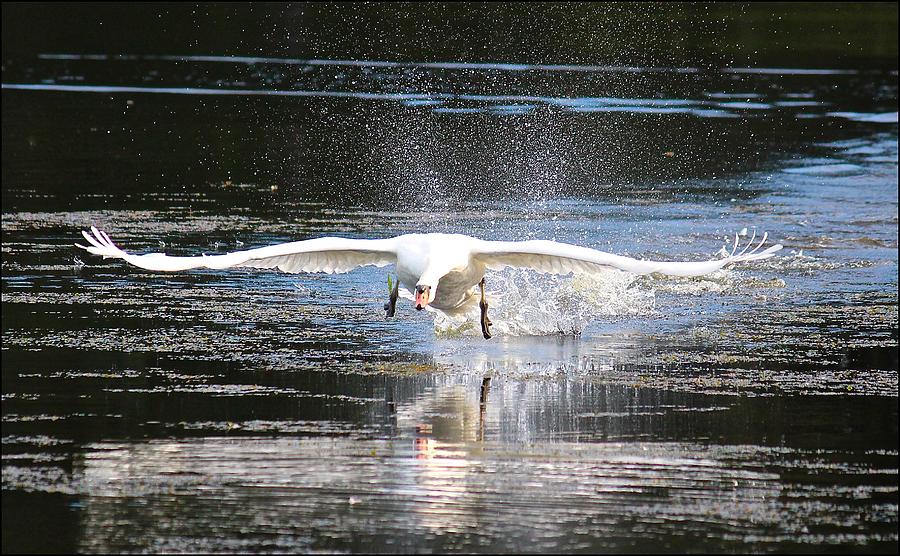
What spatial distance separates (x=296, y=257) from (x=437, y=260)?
143 cm

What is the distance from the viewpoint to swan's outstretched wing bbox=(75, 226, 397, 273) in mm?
11281

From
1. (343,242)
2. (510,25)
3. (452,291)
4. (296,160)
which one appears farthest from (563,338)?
(510,25)

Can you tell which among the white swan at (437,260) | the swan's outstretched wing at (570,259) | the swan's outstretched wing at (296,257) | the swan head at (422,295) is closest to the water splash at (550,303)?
the white swan at (437,260)

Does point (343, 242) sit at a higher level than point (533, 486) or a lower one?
higher

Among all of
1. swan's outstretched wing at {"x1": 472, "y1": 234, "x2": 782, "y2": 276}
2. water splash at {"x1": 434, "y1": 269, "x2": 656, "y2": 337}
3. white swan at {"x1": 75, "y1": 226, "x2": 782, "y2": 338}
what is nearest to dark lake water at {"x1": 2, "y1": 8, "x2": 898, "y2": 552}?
water splash at {"x1": 434, "y1": 269, "x2": 656, "y2": 337}

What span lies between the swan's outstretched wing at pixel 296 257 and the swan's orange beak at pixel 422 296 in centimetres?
91

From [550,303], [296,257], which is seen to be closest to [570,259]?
[550,303]

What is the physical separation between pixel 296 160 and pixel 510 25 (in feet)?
40.5

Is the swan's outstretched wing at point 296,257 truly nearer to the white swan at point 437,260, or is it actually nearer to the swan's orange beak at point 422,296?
the white swan at point 437,260

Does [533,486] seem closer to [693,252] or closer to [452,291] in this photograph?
[452,291]

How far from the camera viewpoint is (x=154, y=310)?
40.7ft

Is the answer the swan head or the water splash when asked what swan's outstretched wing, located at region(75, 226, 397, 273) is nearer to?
the water splash

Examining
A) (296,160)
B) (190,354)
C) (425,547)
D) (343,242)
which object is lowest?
(425,547)

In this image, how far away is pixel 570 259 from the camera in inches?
466
